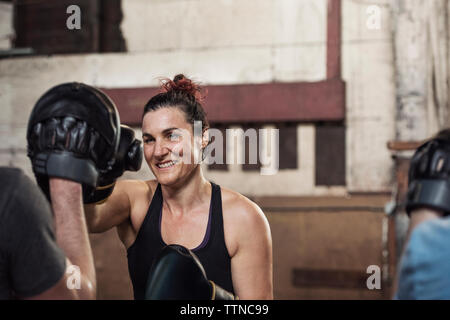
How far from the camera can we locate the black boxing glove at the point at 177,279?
1.26 meters

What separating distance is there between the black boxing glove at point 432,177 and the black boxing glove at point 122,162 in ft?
3.08

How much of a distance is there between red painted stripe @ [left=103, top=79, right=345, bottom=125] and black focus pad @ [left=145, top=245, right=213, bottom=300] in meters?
3.28

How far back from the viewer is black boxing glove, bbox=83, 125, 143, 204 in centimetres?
169

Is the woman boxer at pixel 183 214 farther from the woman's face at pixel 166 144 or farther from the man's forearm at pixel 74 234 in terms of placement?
the man's forearm at pixel 74 234

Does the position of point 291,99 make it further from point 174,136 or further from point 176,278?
point 176,278

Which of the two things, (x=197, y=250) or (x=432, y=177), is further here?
(x=197, y=250)

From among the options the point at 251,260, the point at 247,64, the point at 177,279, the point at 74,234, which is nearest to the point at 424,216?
the point at 177,279

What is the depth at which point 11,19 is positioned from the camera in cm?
539

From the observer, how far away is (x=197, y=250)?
2.02 metres

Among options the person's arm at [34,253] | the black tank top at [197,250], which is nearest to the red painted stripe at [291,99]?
the black tank top at [197,250]

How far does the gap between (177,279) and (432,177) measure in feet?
2.30

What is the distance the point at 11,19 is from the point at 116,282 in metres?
3.12

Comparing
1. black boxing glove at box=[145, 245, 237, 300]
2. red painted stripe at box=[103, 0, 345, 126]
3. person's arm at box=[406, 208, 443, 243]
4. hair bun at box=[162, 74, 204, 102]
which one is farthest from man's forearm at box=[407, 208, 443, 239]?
red painted stripe at box=[103, 0, 345, 126]
